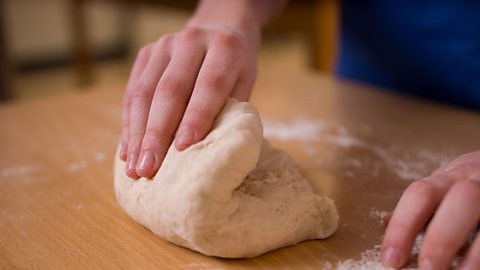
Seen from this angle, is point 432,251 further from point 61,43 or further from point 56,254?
point 61,43

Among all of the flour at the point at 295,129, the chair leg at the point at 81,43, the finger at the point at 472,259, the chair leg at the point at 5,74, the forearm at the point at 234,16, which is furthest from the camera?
the chair leg at the point at 81,43

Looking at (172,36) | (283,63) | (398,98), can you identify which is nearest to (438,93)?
(398,98)

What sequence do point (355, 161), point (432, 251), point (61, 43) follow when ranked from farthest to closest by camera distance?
point (61, 43), point (355, 161), point (432, 251)

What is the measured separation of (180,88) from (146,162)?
0.14m

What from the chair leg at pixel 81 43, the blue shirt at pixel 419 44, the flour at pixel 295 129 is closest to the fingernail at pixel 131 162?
the flour at pixel 295 129

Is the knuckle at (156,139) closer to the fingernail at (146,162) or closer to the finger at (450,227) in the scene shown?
the fingernail at (146,162)

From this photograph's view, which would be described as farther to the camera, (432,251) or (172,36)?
(172,36)

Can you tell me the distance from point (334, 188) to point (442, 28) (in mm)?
646

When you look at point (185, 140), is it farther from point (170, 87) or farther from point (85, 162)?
point (85, 162)

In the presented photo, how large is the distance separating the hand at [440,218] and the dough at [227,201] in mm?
116

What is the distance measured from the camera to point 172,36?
0.94m

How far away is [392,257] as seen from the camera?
65 centimetres

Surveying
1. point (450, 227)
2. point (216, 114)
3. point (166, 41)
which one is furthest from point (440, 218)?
point (166, 41)

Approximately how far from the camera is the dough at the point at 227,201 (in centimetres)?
67
